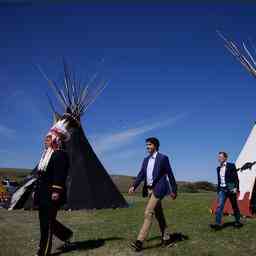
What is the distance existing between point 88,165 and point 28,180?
96.2 inches

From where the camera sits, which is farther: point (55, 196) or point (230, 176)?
point (230, 176)

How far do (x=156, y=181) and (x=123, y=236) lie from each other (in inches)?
81.9

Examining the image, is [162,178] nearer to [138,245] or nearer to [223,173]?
[138,245]

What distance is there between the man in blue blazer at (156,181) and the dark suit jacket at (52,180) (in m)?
1.48

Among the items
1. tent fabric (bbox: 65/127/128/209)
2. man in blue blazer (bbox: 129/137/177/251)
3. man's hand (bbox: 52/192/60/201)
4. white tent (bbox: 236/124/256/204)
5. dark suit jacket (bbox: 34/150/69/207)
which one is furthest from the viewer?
tent fabric (bbox: 65/127/128/209)

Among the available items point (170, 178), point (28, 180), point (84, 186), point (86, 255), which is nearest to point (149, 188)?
point (170, 178)

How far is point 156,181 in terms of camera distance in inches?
332

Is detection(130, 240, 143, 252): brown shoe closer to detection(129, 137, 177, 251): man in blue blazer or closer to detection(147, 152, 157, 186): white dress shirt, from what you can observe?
detection(129, 137, 177, 251): man in blue blazer

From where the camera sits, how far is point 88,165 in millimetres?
18266

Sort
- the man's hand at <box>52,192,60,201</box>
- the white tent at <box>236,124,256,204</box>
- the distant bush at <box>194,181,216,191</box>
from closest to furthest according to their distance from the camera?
the man's hand at <box>52,192,60,201</box>, the white tent at <box>236,124,256,204</box>, the distant bush at <box>194,181,216,191</box>

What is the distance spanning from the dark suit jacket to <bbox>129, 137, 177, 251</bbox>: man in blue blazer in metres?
1.48

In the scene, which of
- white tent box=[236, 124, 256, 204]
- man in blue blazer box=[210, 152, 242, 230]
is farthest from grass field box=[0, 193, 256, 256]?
white tent box=[236, 124, 256, 204]

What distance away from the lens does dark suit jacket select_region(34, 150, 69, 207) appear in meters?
7.59

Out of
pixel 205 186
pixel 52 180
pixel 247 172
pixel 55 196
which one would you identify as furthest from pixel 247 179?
pixel 205 186
